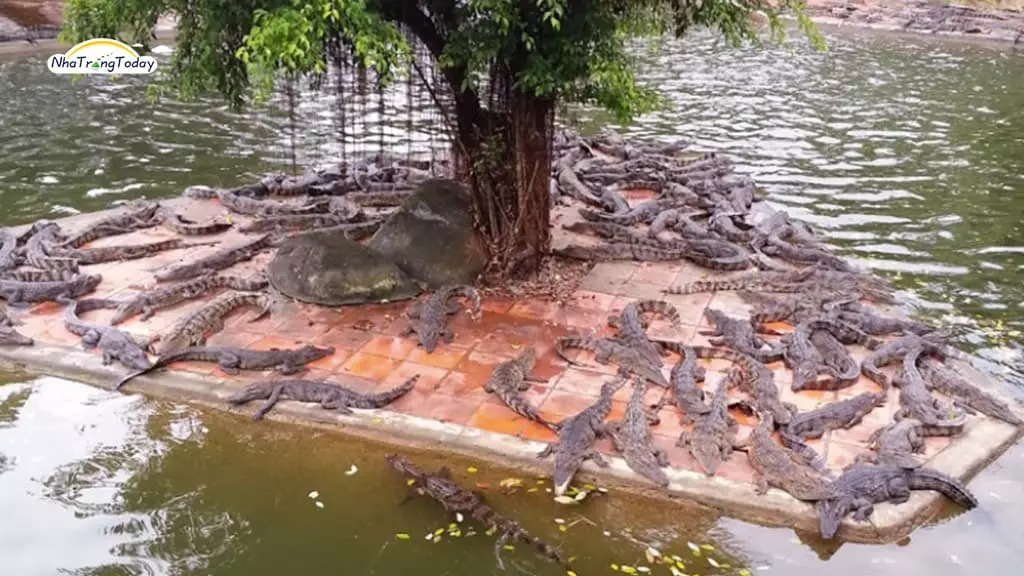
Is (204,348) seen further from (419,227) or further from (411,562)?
(411,562)

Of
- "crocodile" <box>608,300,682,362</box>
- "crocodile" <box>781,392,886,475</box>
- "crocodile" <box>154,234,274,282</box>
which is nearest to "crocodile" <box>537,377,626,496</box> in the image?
"crocodile" <box>608,300,682,362</box>

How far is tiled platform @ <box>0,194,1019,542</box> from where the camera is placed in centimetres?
596

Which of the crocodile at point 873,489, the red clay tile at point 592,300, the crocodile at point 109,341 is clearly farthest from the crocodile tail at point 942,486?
the crocodile at point 109,341

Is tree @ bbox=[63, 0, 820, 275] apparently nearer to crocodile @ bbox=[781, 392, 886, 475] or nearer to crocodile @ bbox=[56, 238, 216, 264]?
crocodile @ bbox=[56, 238, 216, 264]

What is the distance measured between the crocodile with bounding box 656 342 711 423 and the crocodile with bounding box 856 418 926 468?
122 cm

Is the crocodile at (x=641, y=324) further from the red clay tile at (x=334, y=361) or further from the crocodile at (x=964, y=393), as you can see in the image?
the red clay tile at (x=334, y=361)

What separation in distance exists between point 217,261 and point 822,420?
6511 millimetres

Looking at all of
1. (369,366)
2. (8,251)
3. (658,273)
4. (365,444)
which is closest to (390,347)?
(369,366)

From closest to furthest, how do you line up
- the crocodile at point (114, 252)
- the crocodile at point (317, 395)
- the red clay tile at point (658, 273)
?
1. the crocodile at point (317, 395)
2. the red clay tile at point (658, 273)
3. the crocodile at point (114, 252)

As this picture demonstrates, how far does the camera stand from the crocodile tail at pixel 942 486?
5895 millimetres

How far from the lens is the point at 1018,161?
15.5 meters

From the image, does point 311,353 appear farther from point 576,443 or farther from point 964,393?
point 964,393

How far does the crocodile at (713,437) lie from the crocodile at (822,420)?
1.36 feet

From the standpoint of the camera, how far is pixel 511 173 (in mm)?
8523
